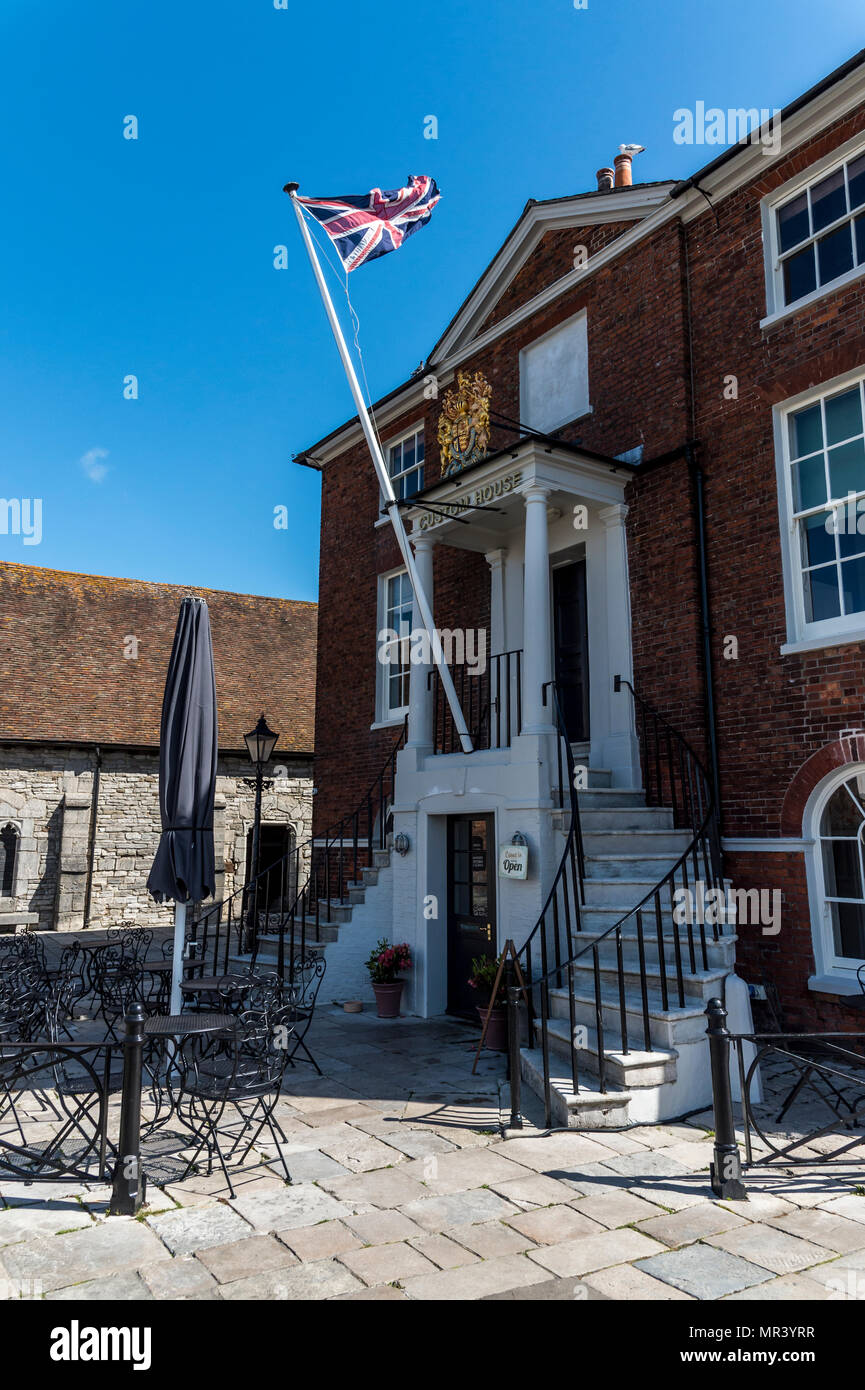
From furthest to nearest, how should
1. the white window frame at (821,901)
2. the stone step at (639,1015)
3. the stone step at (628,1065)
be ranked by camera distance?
1. the white window frame at (821,901)
2. the stone step at (639,1015)
3. the stone step at (628,1065)

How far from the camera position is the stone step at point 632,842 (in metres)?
8.33

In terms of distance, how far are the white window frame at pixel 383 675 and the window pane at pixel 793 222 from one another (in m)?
6.69

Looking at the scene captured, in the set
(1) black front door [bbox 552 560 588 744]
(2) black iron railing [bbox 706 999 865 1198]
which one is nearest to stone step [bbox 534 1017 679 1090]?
(2) black iron railing [bbox 706 999 865 1198]

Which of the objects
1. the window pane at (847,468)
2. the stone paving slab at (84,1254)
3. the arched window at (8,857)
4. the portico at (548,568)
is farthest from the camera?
the arched window at (8,857)

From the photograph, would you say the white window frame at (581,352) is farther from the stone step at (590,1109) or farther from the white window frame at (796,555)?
the stone step at (590,1109)

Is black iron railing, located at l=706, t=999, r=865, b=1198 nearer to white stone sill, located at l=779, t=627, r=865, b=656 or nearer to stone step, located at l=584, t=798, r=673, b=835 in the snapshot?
stone step, located at l=584, t=798, r=673, b=835

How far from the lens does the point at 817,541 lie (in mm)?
8016

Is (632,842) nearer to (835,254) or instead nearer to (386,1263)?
(386,1263)

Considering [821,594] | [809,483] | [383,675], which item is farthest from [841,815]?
[383,675]

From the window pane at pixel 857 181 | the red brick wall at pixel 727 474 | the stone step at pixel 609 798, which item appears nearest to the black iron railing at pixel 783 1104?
the red brick wall at pixel 727 474

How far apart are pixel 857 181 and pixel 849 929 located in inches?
256

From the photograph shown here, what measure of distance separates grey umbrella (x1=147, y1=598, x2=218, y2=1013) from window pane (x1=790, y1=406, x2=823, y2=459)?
5529mm
